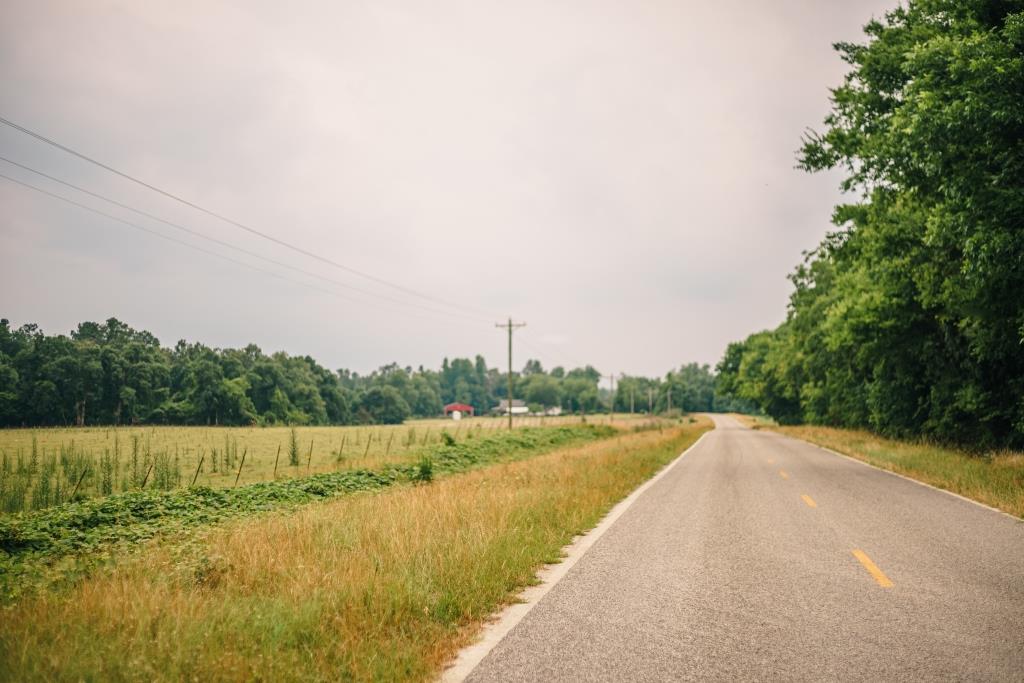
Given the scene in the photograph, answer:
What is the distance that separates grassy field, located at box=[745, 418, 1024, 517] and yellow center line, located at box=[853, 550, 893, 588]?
4.94 metres

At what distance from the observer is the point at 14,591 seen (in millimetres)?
5398

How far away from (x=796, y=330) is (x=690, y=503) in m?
41.1

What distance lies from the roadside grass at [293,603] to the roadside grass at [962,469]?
A: 8939 millimetres

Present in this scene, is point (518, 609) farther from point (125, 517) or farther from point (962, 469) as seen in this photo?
point (962, 469)

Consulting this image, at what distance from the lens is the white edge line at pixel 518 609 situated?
4105 millimetres

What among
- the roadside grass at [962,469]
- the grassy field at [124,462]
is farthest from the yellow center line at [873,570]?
the grassy field at [124,462]

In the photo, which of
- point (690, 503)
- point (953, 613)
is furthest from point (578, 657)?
point (690, 503)

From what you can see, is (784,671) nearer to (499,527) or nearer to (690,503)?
(499,527)

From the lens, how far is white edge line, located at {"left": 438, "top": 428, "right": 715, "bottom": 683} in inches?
162

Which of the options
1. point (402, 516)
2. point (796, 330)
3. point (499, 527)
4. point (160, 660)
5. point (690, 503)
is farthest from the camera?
point (796, 330)

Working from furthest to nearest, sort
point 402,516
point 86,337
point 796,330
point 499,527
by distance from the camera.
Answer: point 796,330
point 86,337
point 402,516
point 499,527

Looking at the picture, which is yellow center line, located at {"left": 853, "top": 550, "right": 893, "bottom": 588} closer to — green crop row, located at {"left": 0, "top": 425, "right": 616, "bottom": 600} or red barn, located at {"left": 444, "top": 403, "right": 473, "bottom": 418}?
green crop row, located at {"left": 0, "top": 425, "right": 616, "bottom": 600}

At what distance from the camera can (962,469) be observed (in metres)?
15.2

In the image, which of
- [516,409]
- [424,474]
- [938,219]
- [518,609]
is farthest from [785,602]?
[516,409]
